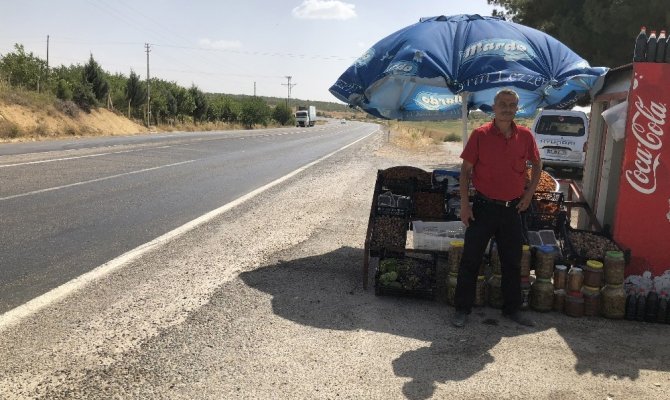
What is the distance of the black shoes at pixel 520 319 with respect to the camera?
474 centimetres

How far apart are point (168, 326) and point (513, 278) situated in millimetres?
3024

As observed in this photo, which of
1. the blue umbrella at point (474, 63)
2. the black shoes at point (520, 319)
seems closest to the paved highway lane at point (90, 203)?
the blue umbrella at point (474, 63)

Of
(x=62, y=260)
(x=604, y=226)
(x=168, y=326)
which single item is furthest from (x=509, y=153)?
(x=62, y=260)

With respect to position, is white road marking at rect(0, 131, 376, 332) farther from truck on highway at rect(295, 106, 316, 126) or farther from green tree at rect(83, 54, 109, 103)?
truck on highway at rect(295, 106, 316, 126)

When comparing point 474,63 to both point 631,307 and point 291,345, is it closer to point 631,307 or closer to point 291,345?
point 631,307

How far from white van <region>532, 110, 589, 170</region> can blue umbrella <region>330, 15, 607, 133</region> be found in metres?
10.5

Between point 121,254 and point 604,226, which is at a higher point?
point 604,226

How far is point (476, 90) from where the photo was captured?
5441 mm

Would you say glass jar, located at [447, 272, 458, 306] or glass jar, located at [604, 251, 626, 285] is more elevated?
glass jar, located at [604, 251, 626, 285]

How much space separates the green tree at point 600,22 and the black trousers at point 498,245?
49.4 feet

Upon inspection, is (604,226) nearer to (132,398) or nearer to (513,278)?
(513,278)

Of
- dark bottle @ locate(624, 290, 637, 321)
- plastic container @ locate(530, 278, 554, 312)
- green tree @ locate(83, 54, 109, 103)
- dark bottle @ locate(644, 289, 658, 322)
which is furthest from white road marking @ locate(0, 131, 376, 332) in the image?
green tree @ locate(83, 54, 109, 103)

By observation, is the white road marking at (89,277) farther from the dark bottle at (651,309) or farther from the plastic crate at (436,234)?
the dark bottle at (651,309)

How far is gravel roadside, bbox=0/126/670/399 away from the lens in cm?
350
